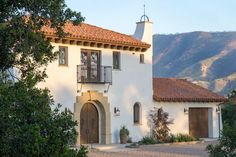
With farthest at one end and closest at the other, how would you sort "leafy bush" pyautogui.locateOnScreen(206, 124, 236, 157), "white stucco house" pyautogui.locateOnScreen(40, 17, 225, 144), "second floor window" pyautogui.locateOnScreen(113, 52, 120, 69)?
"second floor window" pyautogui.locateOnScreen(113, 52, 120, 69) → "white stucco house" pyautogui.locateOnScreen(40, 17, 225, 144) → "leafy bush" pyautogui.locateOnScreen(206, 124, 236, 157)

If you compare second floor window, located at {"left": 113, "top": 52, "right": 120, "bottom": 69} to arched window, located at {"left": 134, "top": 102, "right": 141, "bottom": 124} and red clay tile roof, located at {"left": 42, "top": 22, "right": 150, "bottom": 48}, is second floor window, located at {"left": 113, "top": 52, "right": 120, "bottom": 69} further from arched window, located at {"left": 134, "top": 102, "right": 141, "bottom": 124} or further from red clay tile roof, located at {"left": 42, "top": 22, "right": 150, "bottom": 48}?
arched window, located at {"left": 134, "top": 102, "right": 141, "bottom": 124}

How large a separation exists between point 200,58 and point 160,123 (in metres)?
91.0

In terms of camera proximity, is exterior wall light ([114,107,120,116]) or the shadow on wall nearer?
the shadow on wall

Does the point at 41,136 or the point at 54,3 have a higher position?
the point at 54,3

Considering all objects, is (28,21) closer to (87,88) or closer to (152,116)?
(87,88)

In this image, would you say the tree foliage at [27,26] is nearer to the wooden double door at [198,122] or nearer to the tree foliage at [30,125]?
the tree foliage at [30,125]

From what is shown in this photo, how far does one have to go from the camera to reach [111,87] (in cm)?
2839

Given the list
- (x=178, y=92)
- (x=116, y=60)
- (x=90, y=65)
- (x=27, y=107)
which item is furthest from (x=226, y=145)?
(x=178, y=92)

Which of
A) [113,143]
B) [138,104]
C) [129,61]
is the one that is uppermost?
[129,61]

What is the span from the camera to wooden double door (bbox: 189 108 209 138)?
33031mm

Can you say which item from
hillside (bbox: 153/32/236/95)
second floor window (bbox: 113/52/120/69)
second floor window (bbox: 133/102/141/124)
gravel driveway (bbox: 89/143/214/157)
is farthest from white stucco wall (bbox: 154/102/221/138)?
hillside (bbox: 153/32/236/95)

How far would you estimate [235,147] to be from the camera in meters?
11.5

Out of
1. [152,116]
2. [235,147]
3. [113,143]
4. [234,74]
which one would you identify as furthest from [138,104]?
[234,74]

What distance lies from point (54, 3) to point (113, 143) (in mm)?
17985
